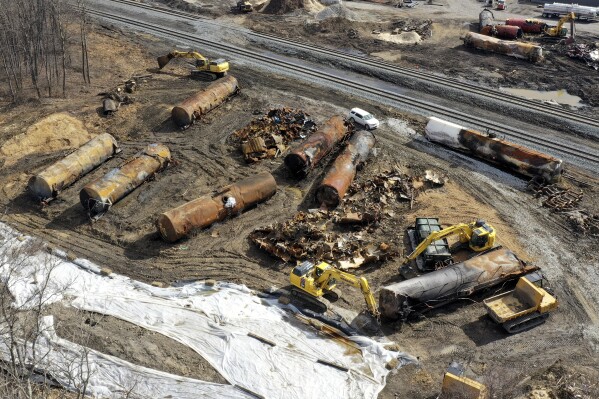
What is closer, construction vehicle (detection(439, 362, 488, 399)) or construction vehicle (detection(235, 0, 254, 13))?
construction vehicle (detection(439, 362, 488, 399))

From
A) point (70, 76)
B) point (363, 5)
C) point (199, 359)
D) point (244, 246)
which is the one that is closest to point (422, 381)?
point (199, 359)

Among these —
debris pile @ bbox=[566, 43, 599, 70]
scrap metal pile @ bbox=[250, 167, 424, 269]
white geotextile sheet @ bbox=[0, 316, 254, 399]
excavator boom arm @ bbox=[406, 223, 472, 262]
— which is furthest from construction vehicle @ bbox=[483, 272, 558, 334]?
debris pile @ bbox=[566, 43, 599, 70]

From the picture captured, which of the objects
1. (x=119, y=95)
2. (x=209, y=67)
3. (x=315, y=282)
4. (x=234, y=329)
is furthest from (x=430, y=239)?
(x=119, y=95)

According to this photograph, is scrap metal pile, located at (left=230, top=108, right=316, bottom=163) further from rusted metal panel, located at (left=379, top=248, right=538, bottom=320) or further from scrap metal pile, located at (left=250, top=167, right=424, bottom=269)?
rusted metal panel, located at (left=379, top=248, right=538, bottom=320)

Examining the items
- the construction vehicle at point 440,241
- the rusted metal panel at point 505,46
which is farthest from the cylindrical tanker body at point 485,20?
the construction vehicle at point 440,241

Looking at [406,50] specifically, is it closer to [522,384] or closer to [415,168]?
[415,168]

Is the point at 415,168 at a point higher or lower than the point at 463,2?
lower

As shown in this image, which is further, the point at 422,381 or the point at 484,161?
the point at 484,161
